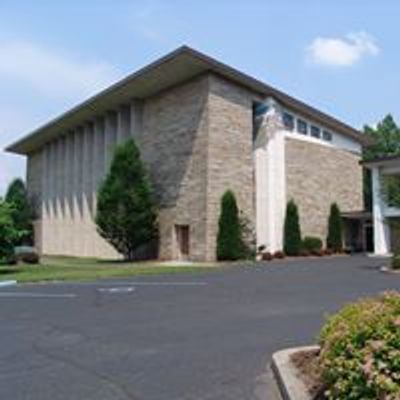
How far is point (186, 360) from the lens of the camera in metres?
7.45

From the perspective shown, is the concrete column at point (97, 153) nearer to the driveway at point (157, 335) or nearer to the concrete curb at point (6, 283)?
the concrete curb at point (6, 283)

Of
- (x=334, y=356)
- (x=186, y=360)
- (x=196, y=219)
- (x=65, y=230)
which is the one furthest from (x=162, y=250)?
(x=334, y=356)

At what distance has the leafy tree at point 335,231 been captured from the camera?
3988 centimetres

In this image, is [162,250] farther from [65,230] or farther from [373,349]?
[373,349]

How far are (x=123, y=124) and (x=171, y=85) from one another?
6529 millimetres

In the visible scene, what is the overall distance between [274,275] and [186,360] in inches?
580

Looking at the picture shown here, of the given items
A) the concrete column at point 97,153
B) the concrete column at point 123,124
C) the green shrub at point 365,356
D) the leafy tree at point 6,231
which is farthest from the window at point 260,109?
the green shrub at point 365,356

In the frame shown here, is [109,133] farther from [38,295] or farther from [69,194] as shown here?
[38,295]

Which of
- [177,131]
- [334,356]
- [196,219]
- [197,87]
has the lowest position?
[334,356]

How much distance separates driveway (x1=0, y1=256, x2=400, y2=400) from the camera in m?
6.24

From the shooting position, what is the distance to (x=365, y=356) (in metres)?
4.33

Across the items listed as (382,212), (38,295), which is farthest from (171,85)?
(38,295)

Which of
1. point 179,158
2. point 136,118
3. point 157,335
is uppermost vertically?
point 136,118

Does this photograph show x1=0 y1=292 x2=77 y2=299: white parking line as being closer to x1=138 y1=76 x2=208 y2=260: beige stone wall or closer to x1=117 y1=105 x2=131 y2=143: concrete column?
x1=138 y1=76 x2=208 y2=260: beige stone wall
